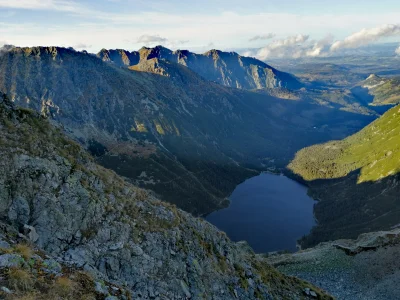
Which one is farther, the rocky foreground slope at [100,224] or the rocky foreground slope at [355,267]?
the rocky foreground slope at [355,267]

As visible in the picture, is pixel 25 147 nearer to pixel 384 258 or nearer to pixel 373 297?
pixel 373 297

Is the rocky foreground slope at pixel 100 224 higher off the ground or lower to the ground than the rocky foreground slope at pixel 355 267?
higher

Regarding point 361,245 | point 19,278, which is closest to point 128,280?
point 19,278

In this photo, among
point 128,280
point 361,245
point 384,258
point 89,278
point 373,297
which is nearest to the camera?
point 89,278

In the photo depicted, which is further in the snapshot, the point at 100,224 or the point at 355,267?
the point at 355,267

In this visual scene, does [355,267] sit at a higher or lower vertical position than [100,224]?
lower
